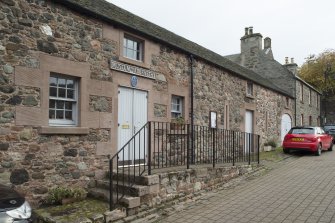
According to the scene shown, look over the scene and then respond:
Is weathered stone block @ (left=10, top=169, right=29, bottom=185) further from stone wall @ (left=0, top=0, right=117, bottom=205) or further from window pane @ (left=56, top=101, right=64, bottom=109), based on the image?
window pane @ (left=56, top=101, right=64, bottom=109)

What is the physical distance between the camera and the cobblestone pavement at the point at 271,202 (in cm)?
666

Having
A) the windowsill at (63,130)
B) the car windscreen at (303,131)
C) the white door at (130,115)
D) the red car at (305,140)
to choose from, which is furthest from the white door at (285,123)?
the windowsill at (63,130)

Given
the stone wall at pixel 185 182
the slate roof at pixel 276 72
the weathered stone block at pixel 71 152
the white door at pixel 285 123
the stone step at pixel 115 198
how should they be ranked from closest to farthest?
the stone step at pixel 115 198, the stone wall at pixel 185 182, the weathered stone block at pixel 71 152, the white door at pixel 285 123, the slate roof at pixel 276 72

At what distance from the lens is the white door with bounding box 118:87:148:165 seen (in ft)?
30.1

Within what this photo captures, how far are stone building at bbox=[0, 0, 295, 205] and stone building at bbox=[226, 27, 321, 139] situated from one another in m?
16.1

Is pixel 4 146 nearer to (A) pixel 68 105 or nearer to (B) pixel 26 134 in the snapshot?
(B) pixel 26 134

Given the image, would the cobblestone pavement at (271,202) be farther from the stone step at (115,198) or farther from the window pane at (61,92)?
the window pane at (61,92)

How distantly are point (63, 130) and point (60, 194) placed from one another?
4.48 feet

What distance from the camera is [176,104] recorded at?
38.5 ft

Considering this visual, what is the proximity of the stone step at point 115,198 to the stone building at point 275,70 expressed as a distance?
62.2ft

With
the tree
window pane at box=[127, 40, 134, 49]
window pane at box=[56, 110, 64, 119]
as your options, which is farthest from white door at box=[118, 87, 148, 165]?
the tree

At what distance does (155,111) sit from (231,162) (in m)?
3.23

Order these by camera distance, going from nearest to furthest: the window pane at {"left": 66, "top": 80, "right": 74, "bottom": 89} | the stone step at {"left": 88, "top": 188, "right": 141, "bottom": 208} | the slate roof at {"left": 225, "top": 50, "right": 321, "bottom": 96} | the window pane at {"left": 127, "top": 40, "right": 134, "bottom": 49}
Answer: the stone step at {"left": 88, "top": 188, "right": 141, "bottom": 208}
the window pane at {"left": 66, "top": 80, "right": 74, "bottom": 89}
the window pane at {"left": 127, "top": 40, "right": 134, "bottom": 49}
the slate roof at {"left": 225, "top": 50, "right": 321, "bottom": 96}

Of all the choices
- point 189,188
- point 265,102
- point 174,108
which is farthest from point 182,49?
point 265,102
